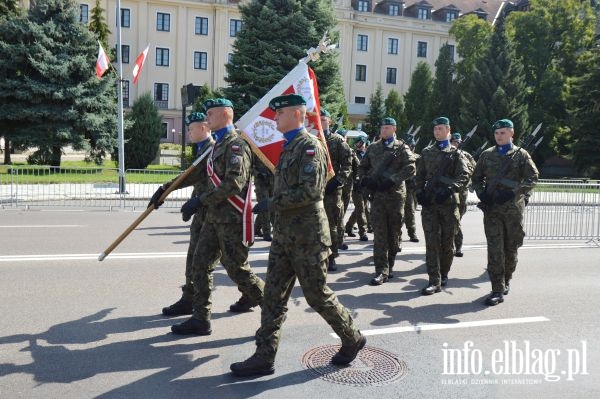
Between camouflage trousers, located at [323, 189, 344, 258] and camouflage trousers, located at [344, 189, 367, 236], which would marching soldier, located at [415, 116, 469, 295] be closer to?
camouflage trousers, located at [323, 189, 344, 258]

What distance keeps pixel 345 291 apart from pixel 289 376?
2802mm

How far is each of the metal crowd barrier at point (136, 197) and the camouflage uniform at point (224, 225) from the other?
875 cm

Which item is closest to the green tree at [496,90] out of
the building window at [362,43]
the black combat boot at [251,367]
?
the building window at [362,43]

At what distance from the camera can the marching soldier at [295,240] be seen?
4406 millimetres

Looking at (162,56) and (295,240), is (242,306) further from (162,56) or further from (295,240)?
(162,56)

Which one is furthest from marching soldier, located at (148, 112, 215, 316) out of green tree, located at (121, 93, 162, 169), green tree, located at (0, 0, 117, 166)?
green tree, located at (121, 93, 162, 169)

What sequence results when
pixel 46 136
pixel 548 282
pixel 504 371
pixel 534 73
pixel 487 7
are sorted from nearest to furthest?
pixel 504 371, pixel 548 282, pixel 46 136, pixel 534 73, pixel 487 7

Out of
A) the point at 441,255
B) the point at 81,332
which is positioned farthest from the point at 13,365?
the point at 441,255

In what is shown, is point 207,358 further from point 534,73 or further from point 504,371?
point 534,73

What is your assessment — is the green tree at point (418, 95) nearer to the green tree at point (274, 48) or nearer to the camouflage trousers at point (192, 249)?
the green tree at point (274, 48)

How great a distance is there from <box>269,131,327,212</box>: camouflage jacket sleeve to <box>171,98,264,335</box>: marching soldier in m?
0.77

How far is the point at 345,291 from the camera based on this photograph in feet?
23.7

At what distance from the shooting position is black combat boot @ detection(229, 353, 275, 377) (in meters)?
4.45

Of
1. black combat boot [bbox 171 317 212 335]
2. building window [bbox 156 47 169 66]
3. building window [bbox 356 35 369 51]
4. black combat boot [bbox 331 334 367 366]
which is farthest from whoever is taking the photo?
building window [bbox 356 35 369 51]
